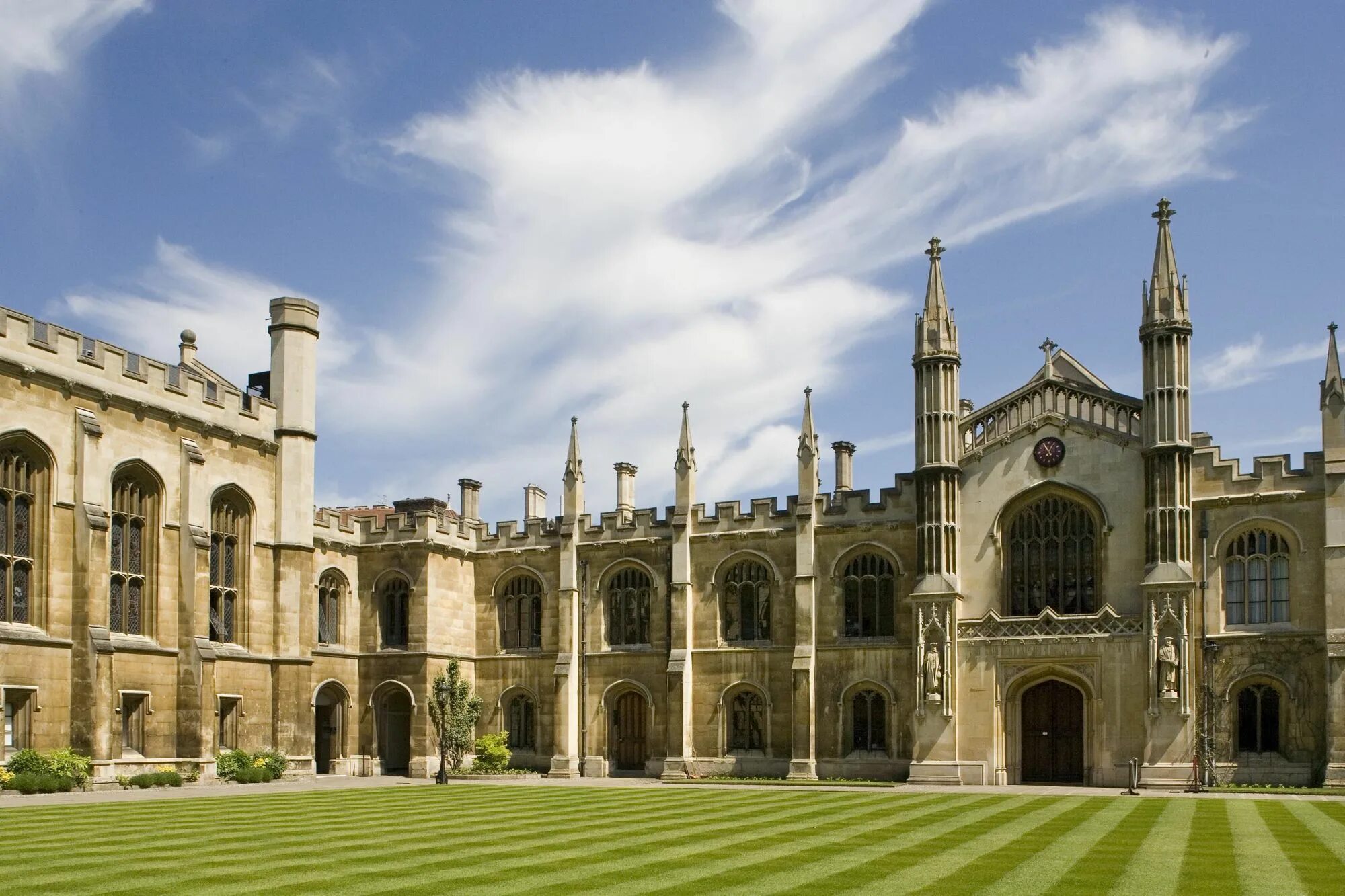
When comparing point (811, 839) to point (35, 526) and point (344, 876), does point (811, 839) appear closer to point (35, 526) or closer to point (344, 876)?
point (344, 876)

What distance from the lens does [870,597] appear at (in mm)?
41844

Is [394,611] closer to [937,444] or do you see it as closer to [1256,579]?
[937,444]

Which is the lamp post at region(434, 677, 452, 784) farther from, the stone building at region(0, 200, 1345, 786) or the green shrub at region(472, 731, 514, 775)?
the stone building at region(0, 200, 1345, 786)

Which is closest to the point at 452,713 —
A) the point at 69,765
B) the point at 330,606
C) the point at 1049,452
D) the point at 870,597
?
the point at 330,606

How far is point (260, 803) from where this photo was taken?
2698cm

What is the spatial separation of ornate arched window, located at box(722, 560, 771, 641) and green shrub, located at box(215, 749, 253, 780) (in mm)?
14839

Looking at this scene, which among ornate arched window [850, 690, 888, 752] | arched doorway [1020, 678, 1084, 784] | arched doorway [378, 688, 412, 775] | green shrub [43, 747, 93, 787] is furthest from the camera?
arched doorway [378, 688, 412, 775]

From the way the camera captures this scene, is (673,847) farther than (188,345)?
No

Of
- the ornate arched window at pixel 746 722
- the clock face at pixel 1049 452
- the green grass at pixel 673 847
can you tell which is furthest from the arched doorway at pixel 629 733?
the green grass at pixel 673 847

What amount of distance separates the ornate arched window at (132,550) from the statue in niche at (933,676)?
21396mm

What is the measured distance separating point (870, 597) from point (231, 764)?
749 inches

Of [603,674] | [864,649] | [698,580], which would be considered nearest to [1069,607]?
[864,649]

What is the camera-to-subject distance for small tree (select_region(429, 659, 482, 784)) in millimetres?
42969

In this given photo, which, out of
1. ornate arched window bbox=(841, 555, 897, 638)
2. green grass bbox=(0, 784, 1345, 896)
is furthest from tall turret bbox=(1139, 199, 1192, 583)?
green grass bbox=(0, 784, 1345, 896)
